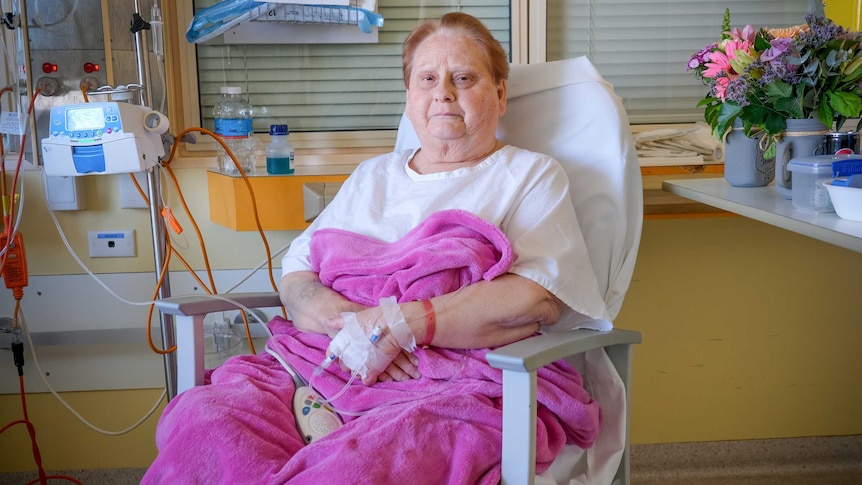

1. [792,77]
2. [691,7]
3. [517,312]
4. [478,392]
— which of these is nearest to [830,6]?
[691,7]

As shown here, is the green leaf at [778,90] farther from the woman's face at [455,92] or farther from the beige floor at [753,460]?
the beige floor at [753,460]

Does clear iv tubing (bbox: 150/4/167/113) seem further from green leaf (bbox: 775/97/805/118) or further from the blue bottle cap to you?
green leaf (bbox: 775/97/805/118)

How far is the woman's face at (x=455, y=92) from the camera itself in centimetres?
171

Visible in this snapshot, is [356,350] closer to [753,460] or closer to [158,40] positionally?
[158,40]

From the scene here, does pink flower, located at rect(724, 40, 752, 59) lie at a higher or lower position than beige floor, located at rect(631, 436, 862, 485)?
higher

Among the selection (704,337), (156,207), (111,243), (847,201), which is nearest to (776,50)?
(847,201)

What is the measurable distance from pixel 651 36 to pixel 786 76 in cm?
85

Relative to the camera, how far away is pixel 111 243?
2.29 m

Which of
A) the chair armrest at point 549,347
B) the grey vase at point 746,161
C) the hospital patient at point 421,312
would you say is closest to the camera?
the chair armrest at point 549,347

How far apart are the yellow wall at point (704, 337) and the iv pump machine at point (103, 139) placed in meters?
0.43

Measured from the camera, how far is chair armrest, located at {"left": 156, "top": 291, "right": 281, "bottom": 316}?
1.58 meters

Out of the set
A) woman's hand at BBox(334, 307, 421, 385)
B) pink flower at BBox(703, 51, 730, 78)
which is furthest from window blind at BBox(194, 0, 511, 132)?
woman's hand at BBox(334, 307, 421, 385)

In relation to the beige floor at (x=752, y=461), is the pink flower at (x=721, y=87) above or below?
above

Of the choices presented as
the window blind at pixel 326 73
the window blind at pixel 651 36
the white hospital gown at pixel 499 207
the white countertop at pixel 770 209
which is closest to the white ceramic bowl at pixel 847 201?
the white countertop at pixel 770 209
